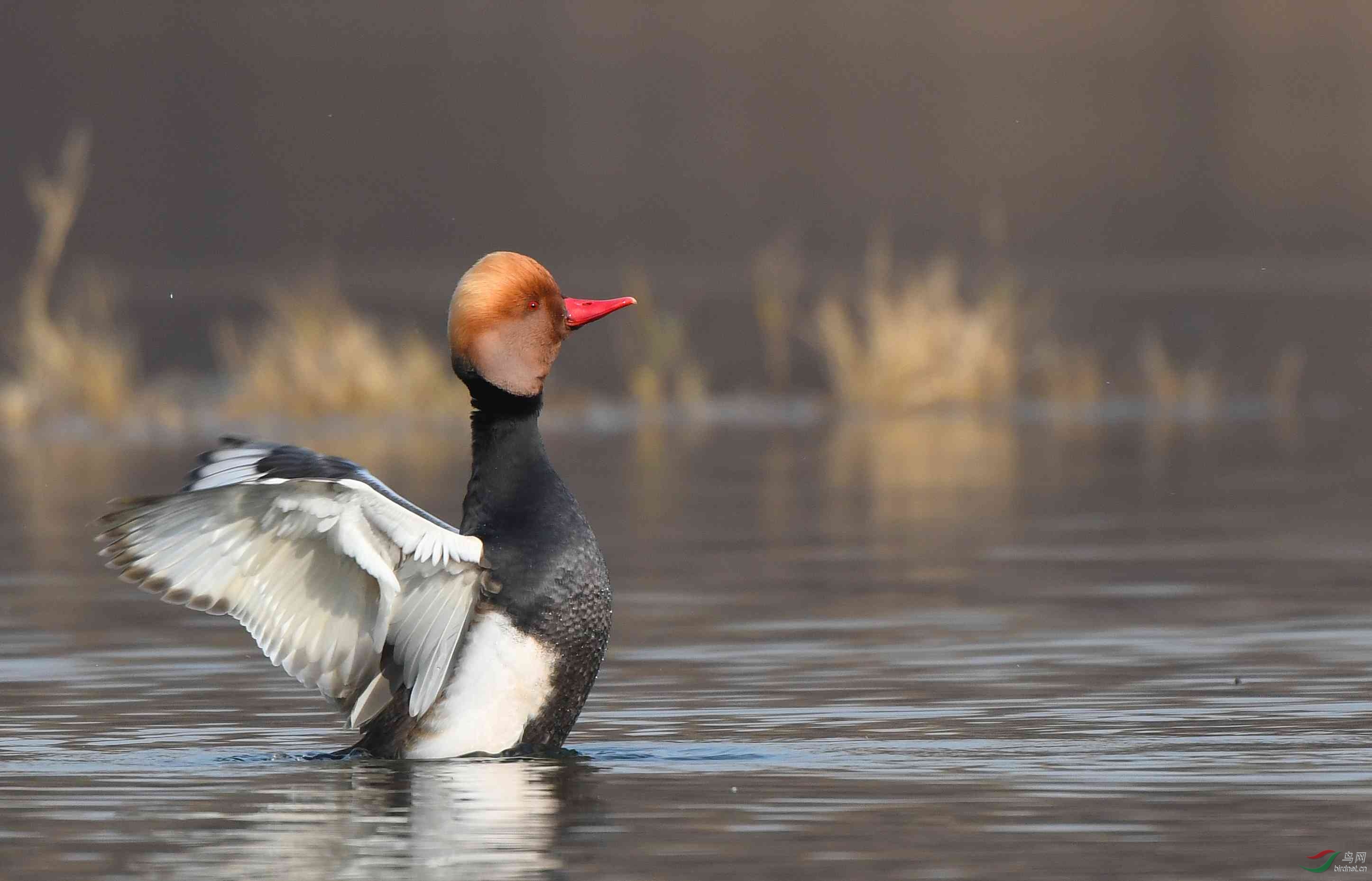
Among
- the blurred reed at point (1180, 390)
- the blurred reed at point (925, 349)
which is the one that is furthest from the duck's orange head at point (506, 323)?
the blurred reed at point (1180, 390)

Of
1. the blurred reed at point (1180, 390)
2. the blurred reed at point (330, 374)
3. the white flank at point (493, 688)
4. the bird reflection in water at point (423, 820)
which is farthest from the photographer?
the blurred reed at point (1180, 390)

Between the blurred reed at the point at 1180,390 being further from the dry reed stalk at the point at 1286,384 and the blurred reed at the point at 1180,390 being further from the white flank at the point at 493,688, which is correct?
the white flank at the point at 493,688

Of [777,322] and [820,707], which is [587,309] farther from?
[777,322]

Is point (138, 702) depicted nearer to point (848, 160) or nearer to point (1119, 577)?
point (1119, 577)

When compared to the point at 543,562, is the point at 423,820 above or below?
below

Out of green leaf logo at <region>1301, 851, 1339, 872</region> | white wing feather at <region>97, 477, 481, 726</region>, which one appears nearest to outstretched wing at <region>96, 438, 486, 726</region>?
white wing feather at <region>97, 477, 481, 726</region>

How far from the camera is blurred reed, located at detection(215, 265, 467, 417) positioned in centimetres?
2298

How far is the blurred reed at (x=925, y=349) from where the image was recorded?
2362cm

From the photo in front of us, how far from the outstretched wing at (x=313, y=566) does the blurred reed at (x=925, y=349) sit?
14.9 meters

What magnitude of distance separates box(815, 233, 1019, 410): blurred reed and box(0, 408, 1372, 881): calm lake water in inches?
217

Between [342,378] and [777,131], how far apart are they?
3788 centimetres

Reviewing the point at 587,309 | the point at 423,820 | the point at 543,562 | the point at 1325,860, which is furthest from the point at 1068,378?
the point at 1325,860

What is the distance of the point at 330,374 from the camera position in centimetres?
2325

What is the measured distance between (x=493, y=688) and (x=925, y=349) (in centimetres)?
1555
